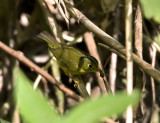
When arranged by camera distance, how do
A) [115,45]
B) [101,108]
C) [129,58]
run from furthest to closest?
[115,45]
[129,58]
[101,108]

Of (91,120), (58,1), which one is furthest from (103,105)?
(58,1)

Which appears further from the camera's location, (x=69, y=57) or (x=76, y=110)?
(x=69, y=57)

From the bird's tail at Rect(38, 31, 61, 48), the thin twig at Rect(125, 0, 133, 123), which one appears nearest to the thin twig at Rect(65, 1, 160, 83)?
the thin twig at Rect(125, 0, 133, 123)

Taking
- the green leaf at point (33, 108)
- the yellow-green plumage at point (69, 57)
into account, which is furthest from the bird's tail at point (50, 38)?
the green leaf at point (33, 108)

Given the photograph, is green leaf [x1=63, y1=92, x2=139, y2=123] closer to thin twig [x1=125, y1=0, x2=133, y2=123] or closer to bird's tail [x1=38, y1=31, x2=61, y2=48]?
thin twig [x1=125, y1=0, x2=133, y2=123]

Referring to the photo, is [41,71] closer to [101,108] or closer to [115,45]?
[115,45]

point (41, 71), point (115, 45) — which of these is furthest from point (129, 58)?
point (41, 71)

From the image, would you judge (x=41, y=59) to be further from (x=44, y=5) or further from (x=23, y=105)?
(x=23, y=105)

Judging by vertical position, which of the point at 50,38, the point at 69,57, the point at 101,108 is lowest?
the point at 69,57
